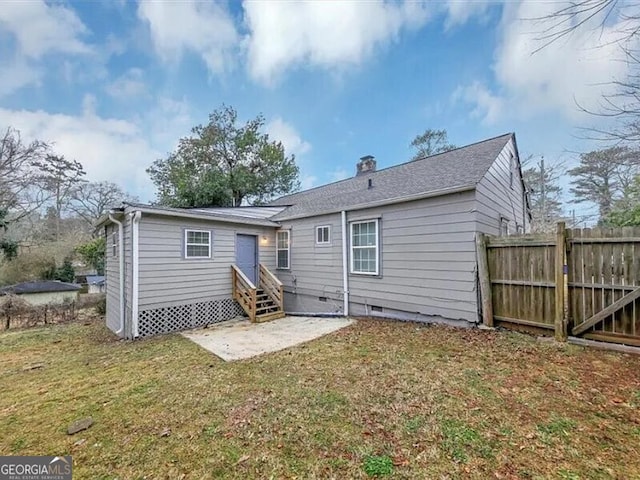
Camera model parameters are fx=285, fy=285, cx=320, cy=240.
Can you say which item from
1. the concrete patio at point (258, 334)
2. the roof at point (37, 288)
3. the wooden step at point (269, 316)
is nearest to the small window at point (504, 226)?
the concrete patio at point (258, 334)

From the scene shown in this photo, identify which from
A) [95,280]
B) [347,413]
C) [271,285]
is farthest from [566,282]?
[95,280]

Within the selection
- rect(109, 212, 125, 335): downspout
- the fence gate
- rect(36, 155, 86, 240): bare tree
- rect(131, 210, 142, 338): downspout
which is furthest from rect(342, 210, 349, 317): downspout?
rect(36, 155, 86, 240): bare tree

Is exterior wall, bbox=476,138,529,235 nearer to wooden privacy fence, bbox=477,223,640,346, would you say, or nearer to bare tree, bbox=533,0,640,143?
wooden privacy fence, bbox=477,223,640,346

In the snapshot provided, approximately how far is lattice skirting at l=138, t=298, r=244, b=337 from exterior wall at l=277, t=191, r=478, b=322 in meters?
2.73

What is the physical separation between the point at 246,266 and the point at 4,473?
6.98 m

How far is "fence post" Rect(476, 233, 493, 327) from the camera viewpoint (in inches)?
221

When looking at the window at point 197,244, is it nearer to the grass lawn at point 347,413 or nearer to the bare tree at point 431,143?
the grass lawn at point 347,413

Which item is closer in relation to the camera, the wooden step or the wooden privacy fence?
the wooden privacy fence

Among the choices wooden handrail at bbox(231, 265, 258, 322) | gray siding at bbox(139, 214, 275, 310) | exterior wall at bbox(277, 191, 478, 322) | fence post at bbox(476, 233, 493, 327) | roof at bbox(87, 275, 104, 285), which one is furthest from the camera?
roof at bbox(87, 275, 104, 285)

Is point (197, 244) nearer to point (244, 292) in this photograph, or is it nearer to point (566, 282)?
point (244, 292)

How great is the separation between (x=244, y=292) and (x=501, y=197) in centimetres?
750

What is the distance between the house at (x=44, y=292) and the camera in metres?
14.0

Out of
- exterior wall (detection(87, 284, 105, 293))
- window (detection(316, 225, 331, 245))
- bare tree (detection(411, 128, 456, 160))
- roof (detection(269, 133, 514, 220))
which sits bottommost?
exterior wall (detection(87, 284, 105, 293))

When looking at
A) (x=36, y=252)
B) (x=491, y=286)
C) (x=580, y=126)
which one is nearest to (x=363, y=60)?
(x=580, y=126)
